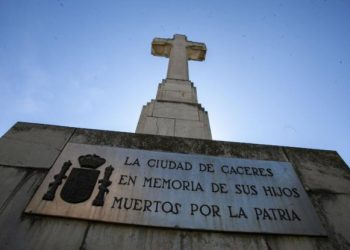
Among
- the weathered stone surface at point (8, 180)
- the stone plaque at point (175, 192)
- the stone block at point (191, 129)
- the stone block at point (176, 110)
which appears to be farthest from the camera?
the stone block at point (176, 110)

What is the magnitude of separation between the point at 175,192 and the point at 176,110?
255 centimetres

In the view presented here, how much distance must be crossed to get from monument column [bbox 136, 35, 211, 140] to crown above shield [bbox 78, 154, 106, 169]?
59.3 inches

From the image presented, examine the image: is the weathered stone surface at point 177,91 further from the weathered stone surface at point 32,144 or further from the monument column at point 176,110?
the weathered stone surface at point 32,144

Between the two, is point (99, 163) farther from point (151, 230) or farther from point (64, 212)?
point (151, 230)

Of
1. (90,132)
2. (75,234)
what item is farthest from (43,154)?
(75,234)

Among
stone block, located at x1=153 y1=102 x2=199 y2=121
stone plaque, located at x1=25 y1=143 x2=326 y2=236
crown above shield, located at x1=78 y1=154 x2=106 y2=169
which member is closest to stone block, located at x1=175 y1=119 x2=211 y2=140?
stone block, located at x1=153 y1=102 x2=199 y2=121

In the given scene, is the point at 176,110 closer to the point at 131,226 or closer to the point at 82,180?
the point at 82,180

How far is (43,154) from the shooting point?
A: 3277 millimetres

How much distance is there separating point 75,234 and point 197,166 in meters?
1.55

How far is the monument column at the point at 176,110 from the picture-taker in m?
4.73

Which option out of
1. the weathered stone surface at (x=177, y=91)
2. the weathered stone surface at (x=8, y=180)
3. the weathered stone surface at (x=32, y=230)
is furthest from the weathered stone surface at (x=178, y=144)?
the weathered stone surface at (x=177, y=91)

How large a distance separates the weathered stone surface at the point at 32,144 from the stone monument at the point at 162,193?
12 millimetres

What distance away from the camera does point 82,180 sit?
9.55ft

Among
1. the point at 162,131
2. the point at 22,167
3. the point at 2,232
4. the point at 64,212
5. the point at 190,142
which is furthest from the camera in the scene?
the point at 162,131
